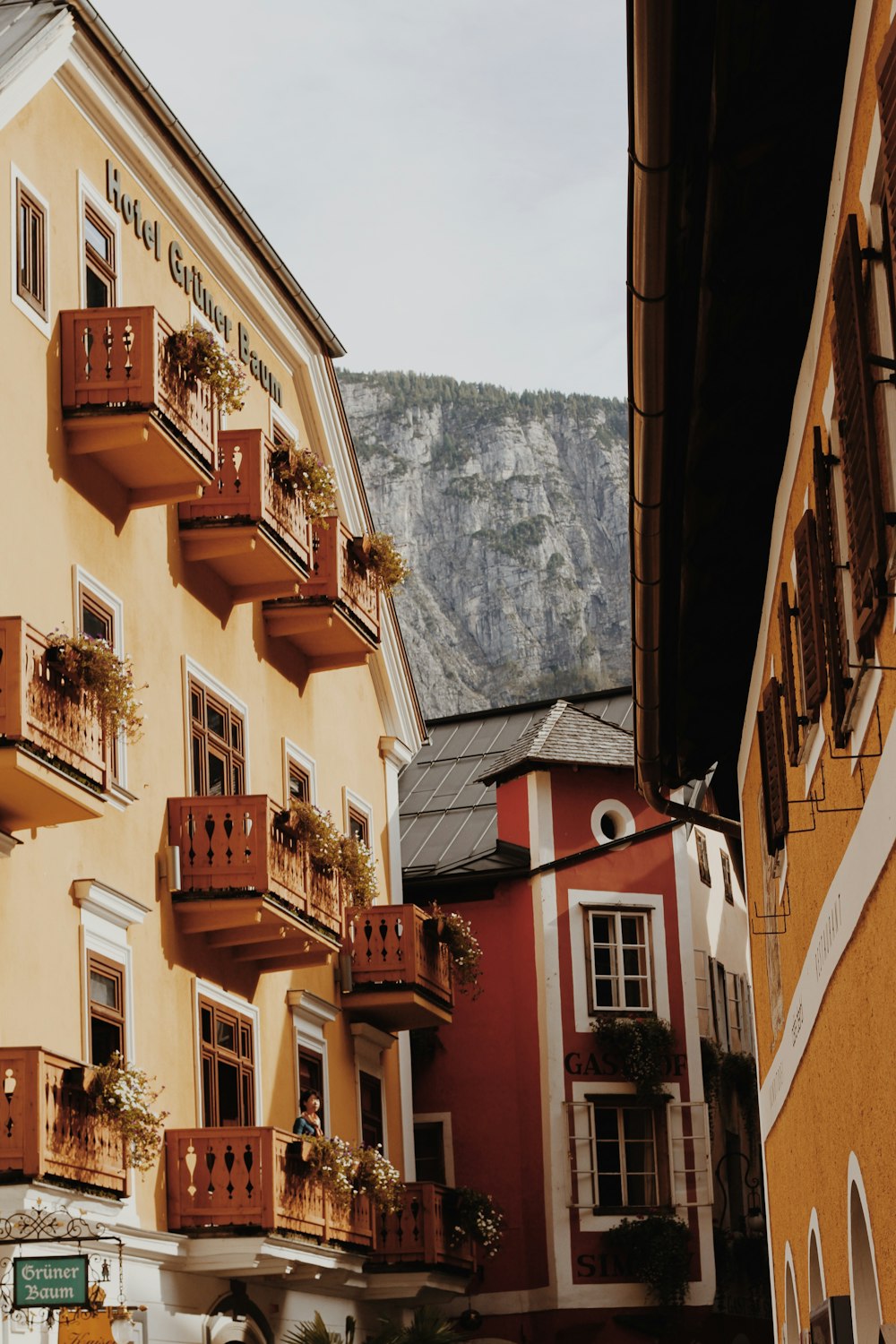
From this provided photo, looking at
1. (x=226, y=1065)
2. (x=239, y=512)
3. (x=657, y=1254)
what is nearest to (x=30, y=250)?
(x=239, y=512)

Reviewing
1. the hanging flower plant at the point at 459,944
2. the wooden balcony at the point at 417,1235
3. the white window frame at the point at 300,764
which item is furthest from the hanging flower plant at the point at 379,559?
the wooden balcony at the point at 417,1235

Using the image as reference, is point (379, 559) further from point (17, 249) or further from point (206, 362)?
point (17, 249)

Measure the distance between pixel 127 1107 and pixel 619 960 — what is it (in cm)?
1484

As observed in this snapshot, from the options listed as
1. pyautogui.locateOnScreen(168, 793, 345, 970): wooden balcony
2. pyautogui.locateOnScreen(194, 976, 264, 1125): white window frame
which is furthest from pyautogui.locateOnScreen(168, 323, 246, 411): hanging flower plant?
pyautogui.locateOnScreen(194, 976, 264, 1125): white window frame

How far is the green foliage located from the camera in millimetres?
28875

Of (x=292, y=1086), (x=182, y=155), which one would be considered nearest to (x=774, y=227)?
(x=182, y=155)

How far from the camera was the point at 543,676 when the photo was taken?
130 meters

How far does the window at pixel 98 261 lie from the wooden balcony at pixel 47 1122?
26.0 feet

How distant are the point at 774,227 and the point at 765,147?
23.4 inches

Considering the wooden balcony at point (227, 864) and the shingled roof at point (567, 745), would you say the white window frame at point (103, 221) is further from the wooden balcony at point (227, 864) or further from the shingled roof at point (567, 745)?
Result: the shingled roof at point (567, 745)

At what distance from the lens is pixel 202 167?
22516mm

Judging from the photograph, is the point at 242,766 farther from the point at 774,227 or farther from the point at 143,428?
the point at 774,227

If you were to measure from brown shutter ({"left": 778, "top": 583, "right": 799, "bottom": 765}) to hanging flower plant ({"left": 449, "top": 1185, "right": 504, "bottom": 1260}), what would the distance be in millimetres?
16824

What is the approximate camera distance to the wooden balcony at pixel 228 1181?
19.6 meters
